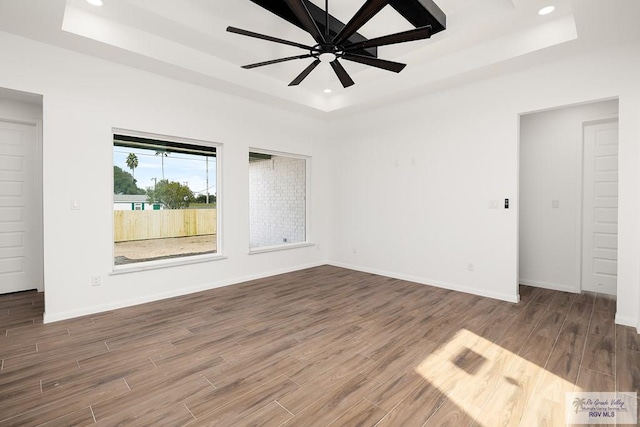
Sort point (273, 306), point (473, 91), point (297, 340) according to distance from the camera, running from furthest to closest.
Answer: point (473, 91)
point (273, 306)
point (297, 340)

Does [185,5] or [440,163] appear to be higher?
[185,5]

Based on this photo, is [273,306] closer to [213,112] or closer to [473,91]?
[213,112]

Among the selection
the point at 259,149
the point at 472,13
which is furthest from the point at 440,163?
the point at 259,149

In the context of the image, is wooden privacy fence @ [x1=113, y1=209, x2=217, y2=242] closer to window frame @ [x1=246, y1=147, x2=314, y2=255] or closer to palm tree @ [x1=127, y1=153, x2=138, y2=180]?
palm tree @ [x1=127, y1=153, x2=138, y2=180]

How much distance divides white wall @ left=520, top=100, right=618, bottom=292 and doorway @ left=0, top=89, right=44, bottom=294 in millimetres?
6807

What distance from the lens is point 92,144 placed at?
11.5 feet

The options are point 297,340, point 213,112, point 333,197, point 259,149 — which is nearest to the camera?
point 297,340

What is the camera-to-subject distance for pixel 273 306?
150 inches

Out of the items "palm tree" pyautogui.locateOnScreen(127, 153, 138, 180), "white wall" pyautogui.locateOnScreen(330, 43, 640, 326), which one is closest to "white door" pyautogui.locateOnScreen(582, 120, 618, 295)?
"white wall" pyautogui.locateOnScreen(330, 43, 640, 326)

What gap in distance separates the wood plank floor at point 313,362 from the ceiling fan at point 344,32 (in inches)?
100

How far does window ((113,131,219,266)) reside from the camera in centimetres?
394

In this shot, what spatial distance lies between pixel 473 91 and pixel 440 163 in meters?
1.03

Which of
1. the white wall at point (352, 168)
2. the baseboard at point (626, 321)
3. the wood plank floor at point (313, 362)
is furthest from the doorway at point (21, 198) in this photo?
the baseboard at point (626, 321)

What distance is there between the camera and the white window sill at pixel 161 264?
3.76m
